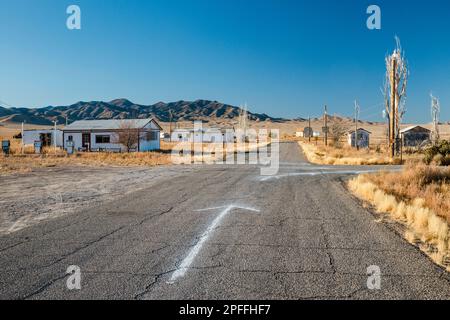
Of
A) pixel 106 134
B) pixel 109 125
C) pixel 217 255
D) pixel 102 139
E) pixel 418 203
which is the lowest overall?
pixel 217 255

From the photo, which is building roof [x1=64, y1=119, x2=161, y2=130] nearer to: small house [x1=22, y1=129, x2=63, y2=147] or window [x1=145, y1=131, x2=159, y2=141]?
window [x1=145, y1=131, x2=159, y2=141]

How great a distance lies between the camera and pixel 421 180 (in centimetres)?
1345

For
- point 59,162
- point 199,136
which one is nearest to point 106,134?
point 59,162

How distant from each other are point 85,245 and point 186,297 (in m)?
2.76

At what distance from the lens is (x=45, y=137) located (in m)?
52.6

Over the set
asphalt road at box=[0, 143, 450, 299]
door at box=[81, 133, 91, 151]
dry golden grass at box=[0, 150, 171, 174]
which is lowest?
asphalt road at box=[0, 143, 450, 299]

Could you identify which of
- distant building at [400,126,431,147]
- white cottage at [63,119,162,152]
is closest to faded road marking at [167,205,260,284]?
white cottage at [63,119,162,152]

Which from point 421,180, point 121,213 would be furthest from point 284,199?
point 421,180

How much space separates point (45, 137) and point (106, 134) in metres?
14.1

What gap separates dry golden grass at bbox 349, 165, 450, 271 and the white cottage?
3301 cm

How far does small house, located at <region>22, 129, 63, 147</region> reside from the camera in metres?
51.8

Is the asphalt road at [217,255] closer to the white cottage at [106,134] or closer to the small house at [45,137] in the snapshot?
the white cottage at [106,134]

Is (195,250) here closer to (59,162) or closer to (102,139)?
(59,162)
